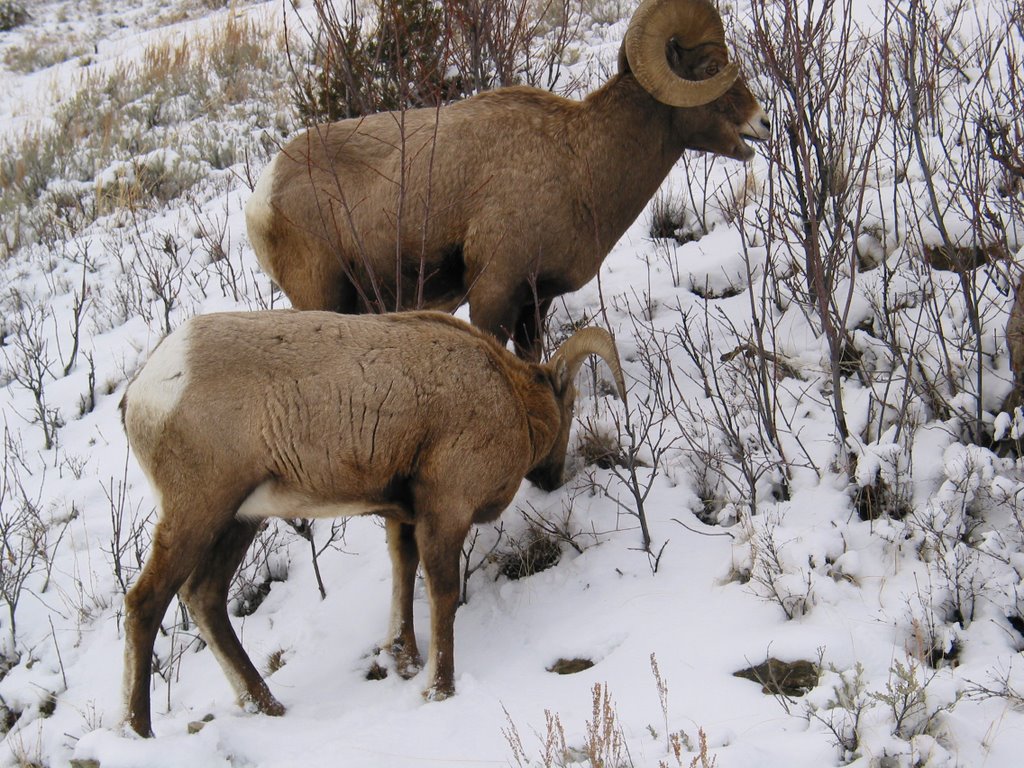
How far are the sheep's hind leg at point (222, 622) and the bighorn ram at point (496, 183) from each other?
164 cm

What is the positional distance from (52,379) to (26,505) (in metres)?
2.64

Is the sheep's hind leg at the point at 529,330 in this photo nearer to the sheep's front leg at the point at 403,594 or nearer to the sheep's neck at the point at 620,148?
the sheep's neck at the point at 620,148

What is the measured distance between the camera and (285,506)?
14.1 feet

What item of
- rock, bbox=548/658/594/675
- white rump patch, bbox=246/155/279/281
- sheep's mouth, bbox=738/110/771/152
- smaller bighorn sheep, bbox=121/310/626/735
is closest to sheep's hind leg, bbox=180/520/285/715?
smaller bighorn sheep, bbox=121/310/626/735

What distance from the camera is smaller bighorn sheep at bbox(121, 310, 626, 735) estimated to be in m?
4.02

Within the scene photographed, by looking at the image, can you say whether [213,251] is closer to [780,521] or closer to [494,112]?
[494,112]

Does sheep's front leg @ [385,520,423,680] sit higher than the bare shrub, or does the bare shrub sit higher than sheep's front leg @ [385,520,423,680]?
the bare shrub

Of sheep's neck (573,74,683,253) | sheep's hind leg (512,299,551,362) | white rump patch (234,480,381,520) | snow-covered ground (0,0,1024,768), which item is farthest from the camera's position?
sheep's hind leg (512,299,551,362)

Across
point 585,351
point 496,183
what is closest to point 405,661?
point 585,351

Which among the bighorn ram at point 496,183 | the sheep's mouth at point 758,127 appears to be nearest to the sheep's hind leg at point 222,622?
the bighorn ram at point 496,183

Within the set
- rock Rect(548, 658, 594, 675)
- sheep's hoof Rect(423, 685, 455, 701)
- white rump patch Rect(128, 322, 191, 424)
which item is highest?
white rump patch Rect(128, 322, 191, 424)

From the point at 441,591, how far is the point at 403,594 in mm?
489

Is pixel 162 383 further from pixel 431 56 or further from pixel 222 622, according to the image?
pixel 431 56

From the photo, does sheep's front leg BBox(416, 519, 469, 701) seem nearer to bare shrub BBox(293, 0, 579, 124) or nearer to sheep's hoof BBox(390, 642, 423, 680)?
sheep's hoof BBox(390, 642, 423, 680)
